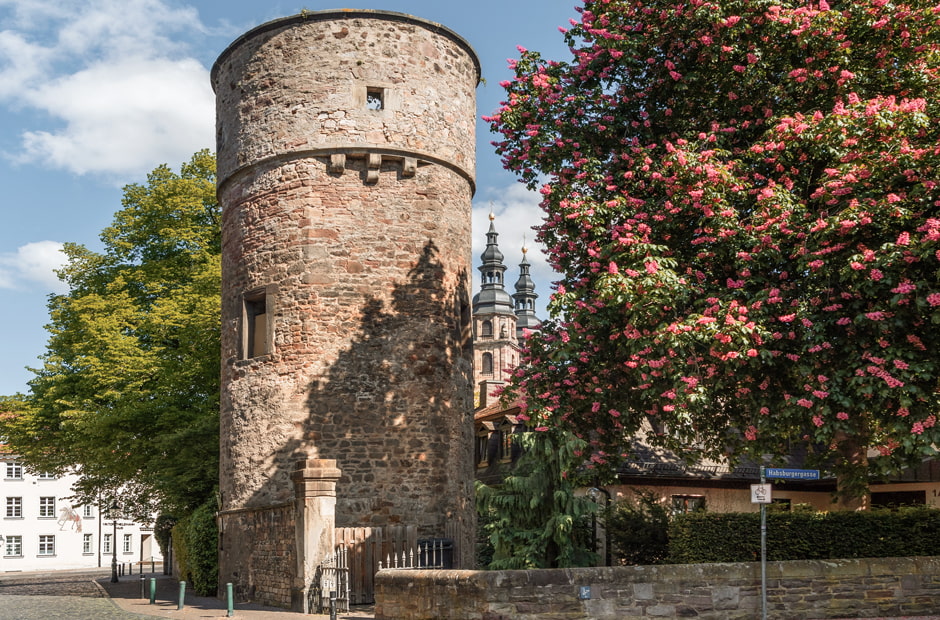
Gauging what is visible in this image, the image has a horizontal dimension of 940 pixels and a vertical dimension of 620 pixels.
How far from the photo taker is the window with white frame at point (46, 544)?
57.8 metres

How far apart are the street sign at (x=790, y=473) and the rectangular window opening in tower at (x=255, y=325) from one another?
9.79 m

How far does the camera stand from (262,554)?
1681 cm

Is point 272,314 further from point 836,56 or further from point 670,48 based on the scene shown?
point 836,56

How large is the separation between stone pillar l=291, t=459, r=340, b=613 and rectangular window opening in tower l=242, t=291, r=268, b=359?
3.73 m

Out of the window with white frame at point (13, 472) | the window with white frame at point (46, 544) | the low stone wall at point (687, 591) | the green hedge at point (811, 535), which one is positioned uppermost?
the green hedge at point (811, 535)

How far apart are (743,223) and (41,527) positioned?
183 ft

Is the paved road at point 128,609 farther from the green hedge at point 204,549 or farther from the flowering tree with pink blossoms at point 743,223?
the flowering tree with pink blossoms at point 743,223

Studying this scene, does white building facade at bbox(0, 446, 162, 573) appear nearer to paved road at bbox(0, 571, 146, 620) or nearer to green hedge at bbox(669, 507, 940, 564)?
paved road at bbox(0, 571, 146, 620)

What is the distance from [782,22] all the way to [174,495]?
18.1 m

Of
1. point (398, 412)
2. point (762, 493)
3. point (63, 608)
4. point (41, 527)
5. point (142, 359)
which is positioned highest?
point (142, 359)

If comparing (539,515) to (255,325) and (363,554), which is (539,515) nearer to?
(363,554)

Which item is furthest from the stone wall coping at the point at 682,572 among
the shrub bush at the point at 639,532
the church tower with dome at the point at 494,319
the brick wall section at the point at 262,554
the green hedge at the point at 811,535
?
the church tower with dome at the point at 494,319

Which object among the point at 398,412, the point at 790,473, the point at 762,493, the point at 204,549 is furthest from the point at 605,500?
the point at 762,493

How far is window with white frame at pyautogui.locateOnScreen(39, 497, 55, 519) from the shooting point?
2298 inches
